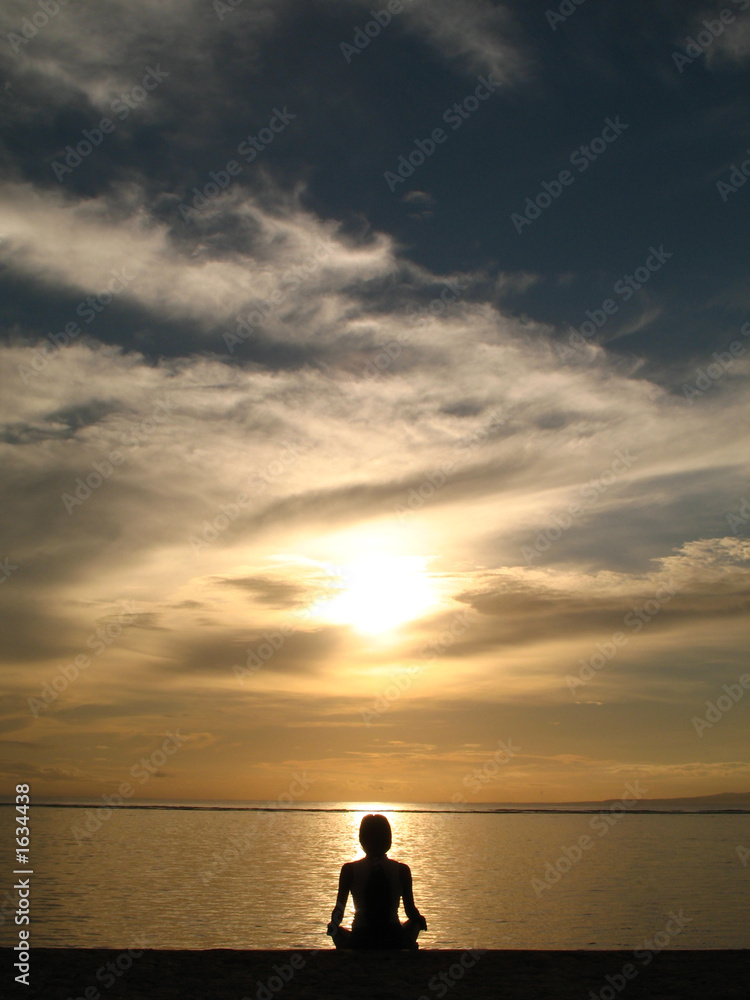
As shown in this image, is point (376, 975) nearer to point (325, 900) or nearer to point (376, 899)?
point (376, 899)

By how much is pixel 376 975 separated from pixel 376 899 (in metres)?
1.72

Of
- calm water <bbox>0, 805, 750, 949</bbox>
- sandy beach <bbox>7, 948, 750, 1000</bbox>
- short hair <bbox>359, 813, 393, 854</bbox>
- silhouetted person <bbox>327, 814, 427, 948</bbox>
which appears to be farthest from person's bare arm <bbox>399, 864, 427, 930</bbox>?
calm water <bbox>0, 805, 750, 949</bbox>

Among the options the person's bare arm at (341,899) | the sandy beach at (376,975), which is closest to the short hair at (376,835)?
the person's bare arm at (341,899)

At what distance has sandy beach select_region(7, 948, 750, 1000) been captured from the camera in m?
8.34

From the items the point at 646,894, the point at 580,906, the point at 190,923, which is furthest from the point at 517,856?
the point at 190,923

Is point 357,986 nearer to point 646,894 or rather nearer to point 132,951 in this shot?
point 132,951

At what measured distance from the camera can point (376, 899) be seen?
426 inches

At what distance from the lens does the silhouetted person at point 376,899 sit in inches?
426

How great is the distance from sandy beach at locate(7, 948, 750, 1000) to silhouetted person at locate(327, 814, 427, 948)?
2.38ft

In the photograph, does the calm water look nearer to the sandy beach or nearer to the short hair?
the short hair

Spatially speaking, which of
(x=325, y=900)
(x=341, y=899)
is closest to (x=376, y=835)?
(x=341, y=899)

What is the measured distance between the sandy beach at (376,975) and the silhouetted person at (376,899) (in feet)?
2.38

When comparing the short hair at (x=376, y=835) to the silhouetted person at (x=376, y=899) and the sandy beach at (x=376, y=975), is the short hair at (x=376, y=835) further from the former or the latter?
A: the sandy beach at (x=376, y=975)

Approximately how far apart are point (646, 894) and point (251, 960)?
40.2m
